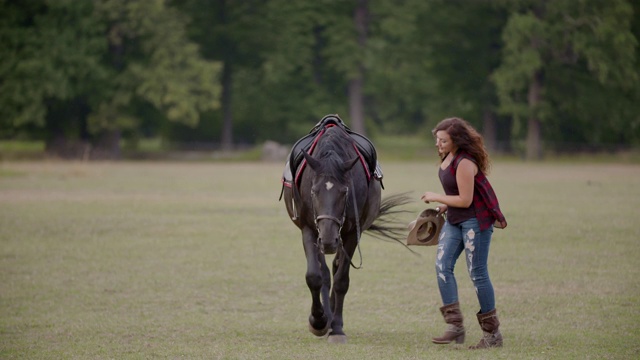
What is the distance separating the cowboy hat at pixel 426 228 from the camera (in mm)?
7617

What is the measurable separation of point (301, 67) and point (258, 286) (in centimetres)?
4586

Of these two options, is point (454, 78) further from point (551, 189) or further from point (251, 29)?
point (551, 189)

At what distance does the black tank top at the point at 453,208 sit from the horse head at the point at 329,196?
2.36ft

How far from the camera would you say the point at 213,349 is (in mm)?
7402

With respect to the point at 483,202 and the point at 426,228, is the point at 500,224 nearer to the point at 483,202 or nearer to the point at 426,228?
the point at 483,202

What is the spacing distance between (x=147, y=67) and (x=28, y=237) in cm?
3259

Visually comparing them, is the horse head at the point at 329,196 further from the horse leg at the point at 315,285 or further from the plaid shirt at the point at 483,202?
the plaid shirt at the point at 483,202

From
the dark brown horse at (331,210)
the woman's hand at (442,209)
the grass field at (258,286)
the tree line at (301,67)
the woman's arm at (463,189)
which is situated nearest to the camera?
the woman's arm at (463,189)

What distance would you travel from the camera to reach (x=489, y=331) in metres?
7.14

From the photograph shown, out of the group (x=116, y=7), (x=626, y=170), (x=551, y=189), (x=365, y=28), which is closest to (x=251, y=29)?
(x=365, y=28)

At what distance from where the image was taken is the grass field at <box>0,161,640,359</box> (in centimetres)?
757

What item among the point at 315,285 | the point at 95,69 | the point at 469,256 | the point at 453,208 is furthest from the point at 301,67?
the point at 469,256

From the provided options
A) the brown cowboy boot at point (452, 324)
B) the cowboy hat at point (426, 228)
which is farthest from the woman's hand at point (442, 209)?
the brown cowboy boot at point (452, 324)

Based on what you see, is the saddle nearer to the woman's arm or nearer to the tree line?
the woman's arm
